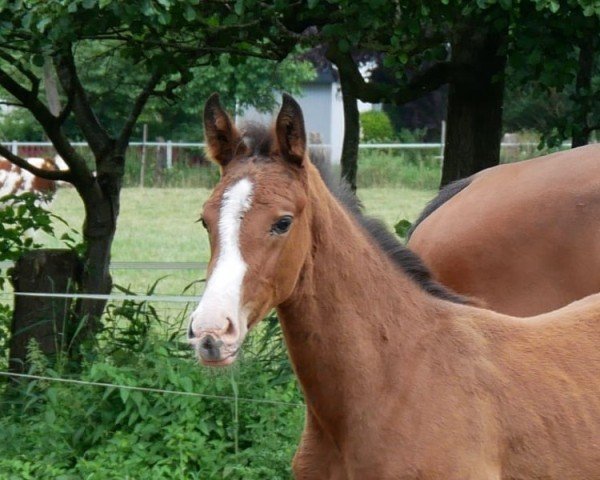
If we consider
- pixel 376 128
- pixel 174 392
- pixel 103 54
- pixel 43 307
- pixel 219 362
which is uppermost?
pixel 103 54

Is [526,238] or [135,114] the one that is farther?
[135,114]

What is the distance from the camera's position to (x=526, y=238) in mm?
5059

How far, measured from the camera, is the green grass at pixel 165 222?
1196cm

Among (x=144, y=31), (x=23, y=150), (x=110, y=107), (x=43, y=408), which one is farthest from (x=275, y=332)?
(x=23, y=150)

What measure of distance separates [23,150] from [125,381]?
22079 millimetres

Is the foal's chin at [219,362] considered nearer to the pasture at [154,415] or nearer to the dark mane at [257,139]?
the dark mane at [257,139]

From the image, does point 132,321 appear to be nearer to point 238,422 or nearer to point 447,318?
point 238,422

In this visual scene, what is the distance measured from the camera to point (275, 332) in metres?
6.47

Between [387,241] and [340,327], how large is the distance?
423 mm

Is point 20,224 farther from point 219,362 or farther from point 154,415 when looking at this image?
point 219,362

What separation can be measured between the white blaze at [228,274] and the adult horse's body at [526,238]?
5.41 ft

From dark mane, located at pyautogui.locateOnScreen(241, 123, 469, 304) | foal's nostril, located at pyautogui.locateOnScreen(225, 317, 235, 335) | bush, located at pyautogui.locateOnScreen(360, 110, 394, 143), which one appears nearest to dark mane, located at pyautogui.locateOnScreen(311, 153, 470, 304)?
dark mane, located at pyautogui.locateOnScreen(241, 123, 469, 304)

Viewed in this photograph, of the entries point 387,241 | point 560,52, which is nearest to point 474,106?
point 560,52

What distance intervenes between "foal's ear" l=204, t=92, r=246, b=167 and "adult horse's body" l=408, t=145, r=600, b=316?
1.47 meters
